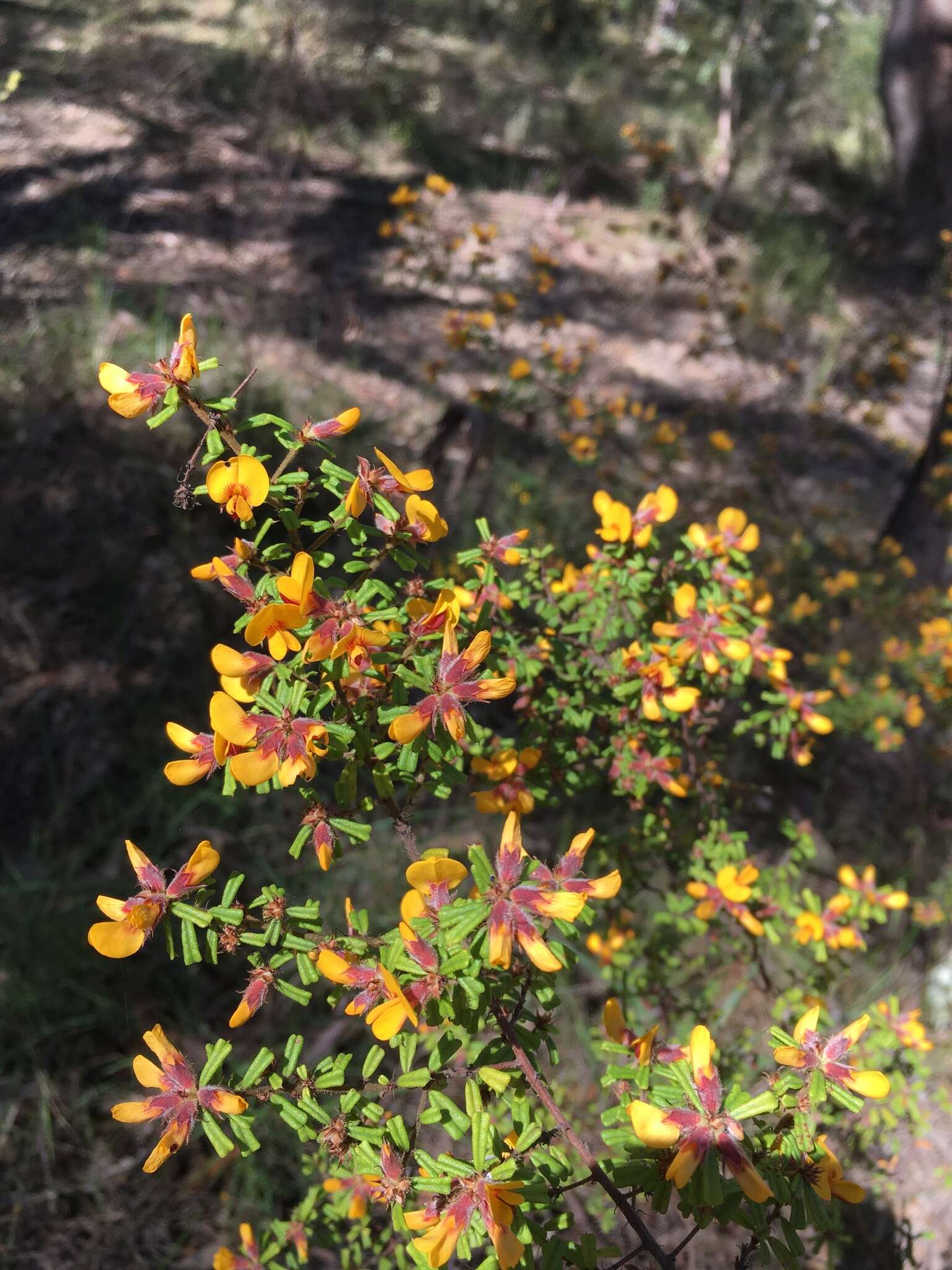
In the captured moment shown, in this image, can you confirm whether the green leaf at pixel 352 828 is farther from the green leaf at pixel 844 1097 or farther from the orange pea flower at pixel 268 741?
the green leaf at pixel 844 1097

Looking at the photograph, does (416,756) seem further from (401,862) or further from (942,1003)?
(942,1003)

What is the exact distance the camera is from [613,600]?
1270 millimetres

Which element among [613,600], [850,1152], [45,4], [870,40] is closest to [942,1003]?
[850,1152]

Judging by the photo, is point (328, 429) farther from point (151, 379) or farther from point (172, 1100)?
point (172, 1100)

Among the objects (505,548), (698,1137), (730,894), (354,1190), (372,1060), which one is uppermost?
(505,548)

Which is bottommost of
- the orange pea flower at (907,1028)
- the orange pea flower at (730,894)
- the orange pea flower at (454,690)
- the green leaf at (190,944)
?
the orange pea flower at (907,1028)

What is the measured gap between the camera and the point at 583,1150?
780 millimetres

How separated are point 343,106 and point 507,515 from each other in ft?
15.5

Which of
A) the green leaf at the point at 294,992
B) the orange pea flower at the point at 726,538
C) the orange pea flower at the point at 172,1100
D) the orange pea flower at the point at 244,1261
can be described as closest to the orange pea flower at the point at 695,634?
the orange pea flower at the point at 726,538

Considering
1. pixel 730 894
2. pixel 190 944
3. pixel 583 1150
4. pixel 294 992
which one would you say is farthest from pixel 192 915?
pixel 730 894

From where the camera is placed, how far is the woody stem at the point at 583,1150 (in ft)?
2.49

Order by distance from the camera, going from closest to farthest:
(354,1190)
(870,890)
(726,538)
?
1. (354,1190)
2. (726,538)
3. (870,890)

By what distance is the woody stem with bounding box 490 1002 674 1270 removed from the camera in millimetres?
759

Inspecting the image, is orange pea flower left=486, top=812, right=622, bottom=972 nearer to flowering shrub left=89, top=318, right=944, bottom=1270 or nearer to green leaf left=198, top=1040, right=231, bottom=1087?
flowering shrub left=89, top=318, right=944, bottom=1270
